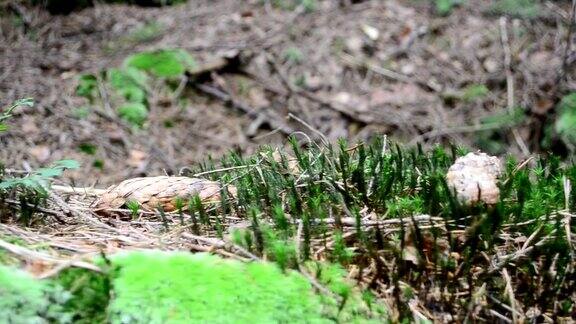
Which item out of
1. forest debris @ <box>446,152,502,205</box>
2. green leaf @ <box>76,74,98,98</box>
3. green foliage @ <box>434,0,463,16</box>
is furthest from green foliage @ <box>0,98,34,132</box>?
green foliage @ <box>434,0,463,16</box>

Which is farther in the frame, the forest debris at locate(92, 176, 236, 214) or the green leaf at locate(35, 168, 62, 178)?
the forest debris at locate(92, 176, 236, 214)

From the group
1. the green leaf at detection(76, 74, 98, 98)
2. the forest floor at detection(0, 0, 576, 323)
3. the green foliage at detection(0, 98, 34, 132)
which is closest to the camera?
the forest floor at detection(0, 0, 576, 323)

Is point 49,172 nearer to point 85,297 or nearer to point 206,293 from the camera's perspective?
point 85,297

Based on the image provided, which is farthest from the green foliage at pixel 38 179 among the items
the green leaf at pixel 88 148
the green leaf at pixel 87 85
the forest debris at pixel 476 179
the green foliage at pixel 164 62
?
the green foliage at pixel 164 62

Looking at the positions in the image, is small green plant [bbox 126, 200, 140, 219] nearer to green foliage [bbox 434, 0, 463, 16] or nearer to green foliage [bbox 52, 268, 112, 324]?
green foliage [bbox 52, 268, 112, 324]

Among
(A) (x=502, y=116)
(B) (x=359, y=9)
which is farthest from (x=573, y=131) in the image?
(B) (x=359, y=9)

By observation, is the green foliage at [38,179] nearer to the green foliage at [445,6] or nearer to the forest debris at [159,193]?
the forest debris at [159,193]
